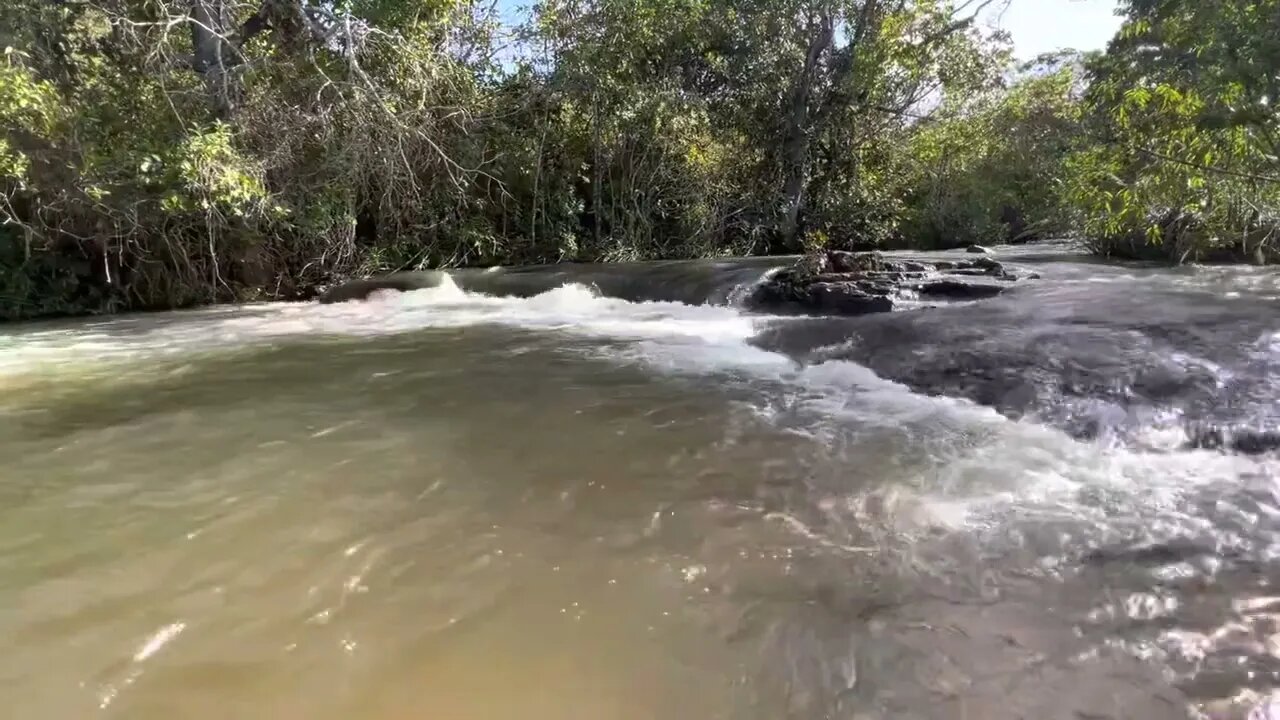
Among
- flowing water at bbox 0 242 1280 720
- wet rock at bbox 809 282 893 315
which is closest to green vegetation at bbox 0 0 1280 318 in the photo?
wet rock at bbox 809 282 893 315

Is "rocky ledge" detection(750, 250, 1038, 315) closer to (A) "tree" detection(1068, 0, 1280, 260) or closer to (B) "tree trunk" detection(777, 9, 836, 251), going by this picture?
(A) "tree" detection(1068, 0, 1280, 260)

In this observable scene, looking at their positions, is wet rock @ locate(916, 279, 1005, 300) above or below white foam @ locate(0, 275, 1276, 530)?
above

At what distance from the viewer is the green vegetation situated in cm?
732

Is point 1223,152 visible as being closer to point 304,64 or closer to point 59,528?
point 59,528

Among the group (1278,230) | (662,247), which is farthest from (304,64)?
(1278,230)

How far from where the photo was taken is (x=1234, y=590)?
103 inches

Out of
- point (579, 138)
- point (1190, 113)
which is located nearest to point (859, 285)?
point (1190, 113)

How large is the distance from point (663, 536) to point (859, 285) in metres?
6.54

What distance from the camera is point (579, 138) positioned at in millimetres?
15750

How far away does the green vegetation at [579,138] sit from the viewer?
288 inches

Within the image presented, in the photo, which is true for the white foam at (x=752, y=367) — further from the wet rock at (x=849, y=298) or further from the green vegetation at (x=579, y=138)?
the green vegetation at (x=579, y=138)

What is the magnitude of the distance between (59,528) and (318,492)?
3.30 feet

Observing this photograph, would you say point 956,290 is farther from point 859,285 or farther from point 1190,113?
point 1190,113

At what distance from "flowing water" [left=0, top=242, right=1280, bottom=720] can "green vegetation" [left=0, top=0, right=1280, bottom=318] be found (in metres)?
2.73
